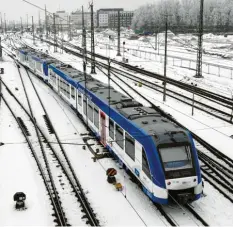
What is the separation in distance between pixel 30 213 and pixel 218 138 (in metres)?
12.9

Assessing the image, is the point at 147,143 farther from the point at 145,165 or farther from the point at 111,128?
the point at 111,128

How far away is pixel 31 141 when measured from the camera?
2152 centimetres

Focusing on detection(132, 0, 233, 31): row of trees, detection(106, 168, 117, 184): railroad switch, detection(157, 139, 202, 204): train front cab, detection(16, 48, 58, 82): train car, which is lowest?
detection(106, 168, 117, 184): railroad switch

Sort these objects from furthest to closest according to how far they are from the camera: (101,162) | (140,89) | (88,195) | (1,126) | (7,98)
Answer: (140,89) → (7,98) → (1,126) → (101,162) → (88,195)

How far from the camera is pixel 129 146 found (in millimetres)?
Result: 14977

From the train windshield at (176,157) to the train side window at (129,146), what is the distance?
1817mm

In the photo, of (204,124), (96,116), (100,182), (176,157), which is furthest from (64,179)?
(204,124)

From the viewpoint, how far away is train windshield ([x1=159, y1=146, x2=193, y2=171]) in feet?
42.5

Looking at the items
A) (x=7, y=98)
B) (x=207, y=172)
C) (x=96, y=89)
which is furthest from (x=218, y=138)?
(x=7, y=98)

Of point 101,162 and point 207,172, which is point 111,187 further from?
point 207,172

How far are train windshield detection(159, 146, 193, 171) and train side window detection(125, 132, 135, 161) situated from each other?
71.5 inches

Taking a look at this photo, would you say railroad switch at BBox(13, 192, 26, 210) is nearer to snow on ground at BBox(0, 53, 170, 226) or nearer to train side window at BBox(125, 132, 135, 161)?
snow on ground at BBox(0, 53, 170, 226)

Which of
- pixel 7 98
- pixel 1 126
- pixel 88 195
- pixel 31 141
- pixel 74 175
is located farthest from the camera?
pixel 7 98

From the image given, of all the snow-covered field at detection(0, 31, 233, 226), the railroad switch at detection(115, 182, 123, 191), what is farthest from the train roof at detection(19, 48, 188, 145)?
the snow-covered field at detection(0, 31, 233, 226)
